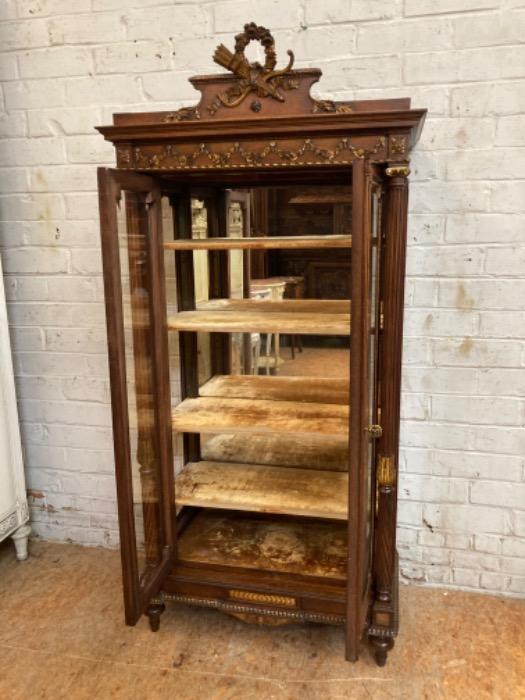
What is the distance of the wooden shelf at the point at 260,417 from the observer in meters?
1.70

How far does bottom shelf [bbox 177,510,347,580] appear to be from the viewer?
180 cm

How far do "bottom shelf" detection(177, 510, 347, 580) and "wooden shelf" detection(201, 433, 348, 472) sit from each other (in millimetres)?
201

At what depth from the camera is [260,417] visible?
70.3 inches

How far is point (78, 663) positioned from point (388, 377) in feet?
4.10

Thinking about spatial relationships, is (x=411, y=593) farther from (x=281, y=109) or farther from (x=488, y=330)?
(x=281, y=109)

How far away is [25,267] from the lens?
7.20 feet

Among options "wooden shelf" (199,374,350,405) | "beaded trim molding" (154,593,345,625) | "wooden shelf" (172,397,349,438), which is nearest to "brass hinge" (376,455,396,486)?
"wooden shelf" (172,397,349,438)

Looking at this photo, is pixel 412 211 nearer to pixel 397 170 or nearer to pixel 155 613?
pixel 397 170

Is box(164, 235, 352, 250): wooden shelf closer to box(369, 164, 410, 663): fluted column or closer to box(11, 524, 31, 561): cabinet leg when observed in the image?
box(369, 164, 410, 663): fluted column

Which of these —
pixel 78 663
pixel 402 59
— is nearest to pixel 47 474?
pixel 78 663

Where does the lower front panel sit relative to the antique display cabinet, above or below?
below

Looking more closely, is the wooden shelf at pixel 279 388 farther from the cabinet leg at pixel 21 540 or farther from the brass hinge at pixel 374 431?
the cabinet leg at pixel 21 540

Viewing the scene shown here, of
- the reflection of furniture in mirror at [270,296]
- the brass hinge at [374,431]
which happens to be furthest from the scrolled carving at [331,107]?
the brass hinge at [374,431]

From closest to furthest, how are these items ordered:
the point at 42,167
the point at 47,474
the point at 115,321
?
1. the point at 115,321
2. the point at 42,167
3. the point at 47,474
